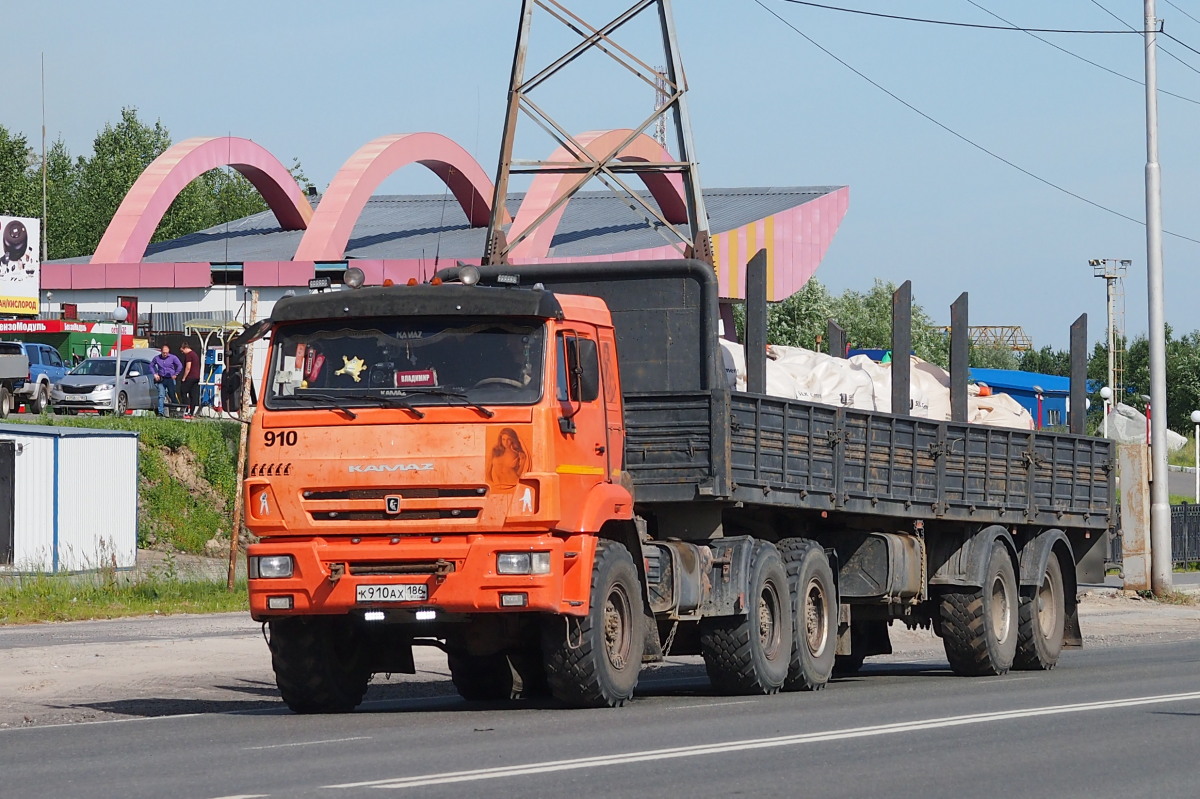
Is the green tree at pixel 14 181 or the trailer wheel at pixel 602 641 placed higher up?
the green tree at pixel 14 181

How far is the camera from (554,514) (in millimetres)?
12055

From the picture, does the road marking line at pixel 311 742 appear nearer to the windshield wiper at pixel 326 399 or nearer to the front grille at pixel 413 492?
the front grille at pixel 413 492

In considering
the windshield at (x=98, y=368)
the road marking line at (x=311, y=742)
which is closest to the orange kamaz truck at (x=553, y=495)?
the road marking line at (x=311, y=742)

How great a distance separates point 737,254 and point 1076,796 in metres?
48.1

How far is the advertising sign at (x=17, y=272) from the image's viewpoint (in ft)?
185

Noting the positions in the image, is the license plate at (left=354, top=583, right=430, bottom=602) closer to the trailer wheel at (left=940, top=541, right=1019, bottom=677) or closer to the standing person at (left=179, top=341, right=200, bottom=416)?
the trailer wheel at (left=940, top=541, right=1019, bottom=677)

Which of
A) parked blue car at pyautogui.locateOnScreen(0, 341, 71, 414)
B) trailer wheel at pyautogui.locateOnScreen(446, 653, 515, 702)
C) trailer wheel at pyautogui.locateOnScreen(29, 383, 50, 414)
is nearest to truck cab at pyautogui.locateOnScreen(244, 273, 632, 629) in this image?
trailer wheel at pyautogui.locateOnScreen(446, 653, 515, 702)

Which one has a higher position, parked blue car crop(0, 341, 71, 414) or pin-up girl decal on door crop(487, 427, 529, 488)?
parked blue car crop(0, 341, 71, 414)

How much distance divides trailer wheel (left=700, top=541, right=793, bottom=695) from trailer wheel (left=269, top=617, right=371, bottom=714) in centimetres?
291

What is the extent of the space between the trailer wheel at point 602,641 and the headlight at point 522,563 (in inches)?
20.3

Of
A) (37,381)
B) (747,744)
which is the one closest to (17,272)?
(37,381)

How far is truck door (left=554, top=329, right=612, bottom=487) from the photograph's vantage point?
40.9 ft

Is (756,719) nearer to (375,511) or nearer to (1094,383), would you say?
(375,511)

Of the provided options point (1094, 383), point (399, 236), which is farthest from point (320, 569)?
point (1094, 383)
